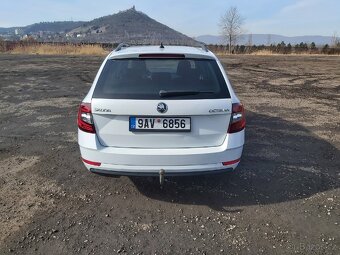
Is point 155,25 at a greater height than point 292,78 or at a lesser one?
greater

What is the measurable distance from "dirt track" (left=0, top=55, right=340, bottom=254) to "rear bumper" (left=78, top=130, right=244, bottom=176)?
19.3 inches

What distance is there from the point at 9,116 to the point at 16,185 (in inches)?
162

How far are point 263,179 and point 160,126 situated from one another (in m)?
1.80

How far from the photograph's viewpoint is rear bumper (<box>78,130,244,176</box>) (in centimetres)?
365

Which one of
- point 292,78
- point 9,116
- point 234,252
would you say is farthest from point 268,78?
point 234,252

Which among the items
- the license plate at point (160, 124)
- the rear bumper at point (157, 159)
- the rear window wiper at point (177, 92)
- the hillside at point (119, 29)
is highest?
the hillside at point (119, 29)

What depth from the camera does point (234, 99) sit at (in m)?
3.92

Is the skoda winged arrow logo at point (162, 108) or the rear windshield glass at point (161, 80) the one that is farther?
the rear windshield glass at point (161, 80)

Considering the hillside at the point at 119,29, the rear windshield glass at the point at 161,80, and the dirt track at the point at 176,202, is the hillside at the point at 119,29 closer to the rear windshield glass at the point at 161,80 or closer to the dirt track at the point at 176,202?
the dirt track at the point at 176,202

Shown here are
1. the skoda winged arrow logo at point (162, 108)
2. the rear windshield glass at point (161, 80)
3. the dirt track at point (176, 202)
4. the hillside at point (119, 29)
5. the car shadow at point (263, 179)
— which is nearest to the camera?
the dirt track at point (176, 202)

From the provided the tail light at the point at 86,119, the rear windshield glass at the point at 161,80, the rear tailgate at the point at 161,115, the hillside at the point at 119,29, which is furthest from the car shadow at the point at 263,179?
the hillside at the point at 119,29

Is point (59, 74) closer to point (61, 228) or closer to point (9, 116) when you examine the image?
point (9, 116)

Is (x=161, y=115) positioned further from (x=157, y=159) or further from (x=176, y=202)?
(x=176, y=202)

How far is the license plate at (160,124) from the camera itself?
3666 millimetres
